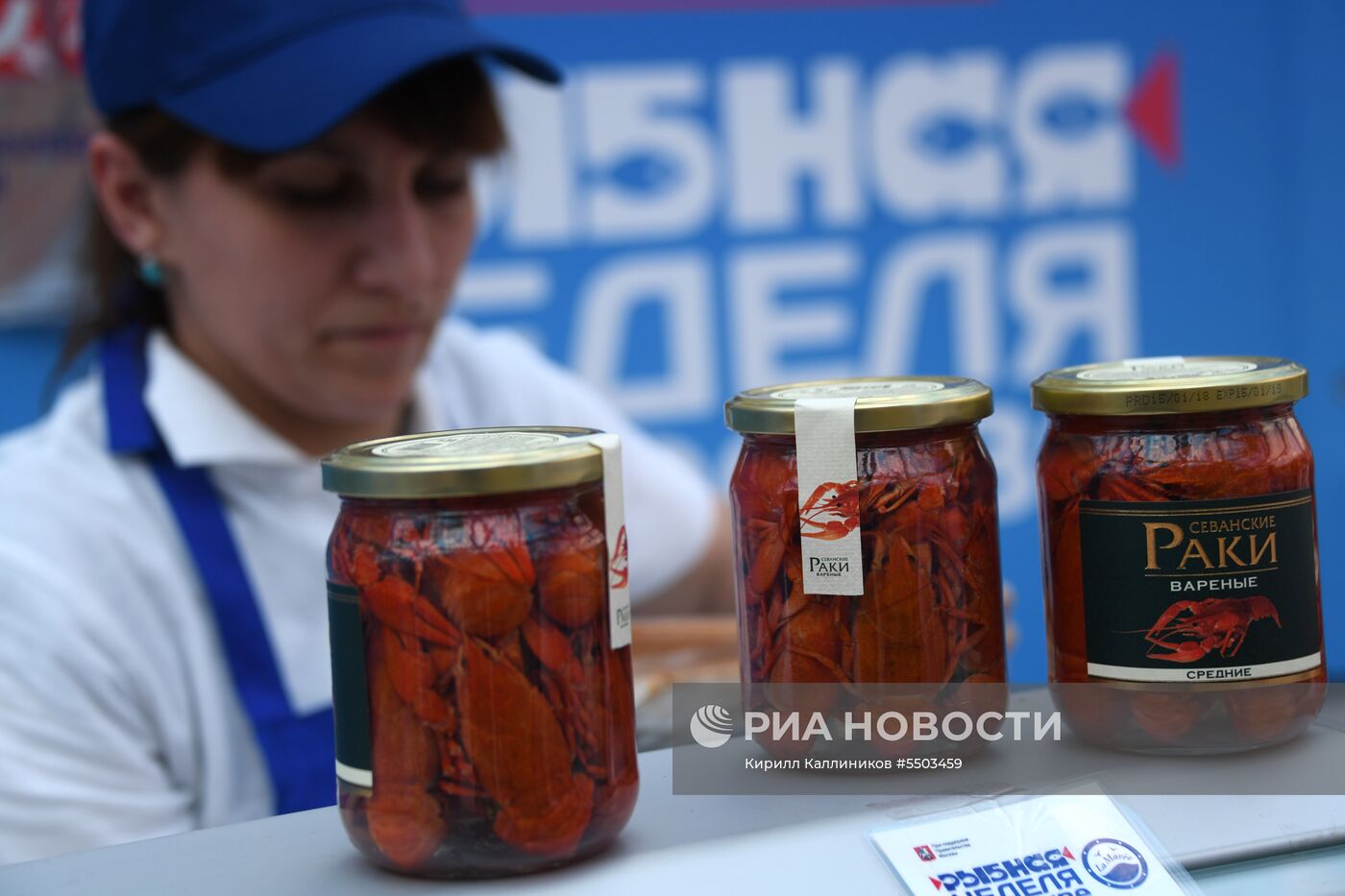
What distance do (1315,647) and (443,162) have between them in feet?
3.14

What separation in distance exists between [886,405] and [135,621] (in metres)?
0.93

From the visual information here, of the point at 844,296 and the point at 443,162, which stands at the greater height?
the point at 443,162

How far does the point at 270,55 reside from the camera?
126 cm

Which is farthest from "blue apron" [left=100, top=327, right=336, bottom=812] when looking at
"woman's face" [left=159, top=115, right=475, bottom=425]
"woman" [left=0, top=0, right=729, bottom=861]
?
"woman's face" [left=159, top=115, right=475, bottom=425]

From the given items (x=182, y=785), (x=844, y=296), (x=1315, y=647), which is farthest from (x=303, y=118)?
(x=844, y=296)

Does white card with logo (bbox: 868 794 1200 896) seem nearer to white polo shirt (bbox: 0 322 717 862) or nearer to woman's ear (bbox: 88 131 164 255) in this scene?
white polo shirt (bbox: 0 322 717 862)

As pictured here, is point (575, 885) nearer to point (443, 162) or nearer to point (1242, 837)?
point (1242, 837)

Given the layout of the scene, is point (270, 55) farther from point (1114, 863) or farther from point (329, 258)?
point (1114, 863)

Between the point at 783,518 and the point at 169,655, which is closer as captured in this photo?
the point at 783,518

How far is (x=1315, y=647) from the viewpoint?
680 millimetres

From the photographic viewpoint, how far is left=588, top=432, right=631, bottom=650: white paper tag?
62cm

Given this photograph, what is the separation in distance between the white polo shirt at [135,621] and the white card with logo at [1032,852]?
828 mm

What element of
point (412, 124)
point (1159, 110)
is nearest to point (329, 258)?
point (412, 124)

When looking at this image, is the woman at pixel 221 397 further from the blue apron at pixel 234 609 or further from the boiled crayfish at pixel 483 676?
the boiled crayfish at pixel 483 676
